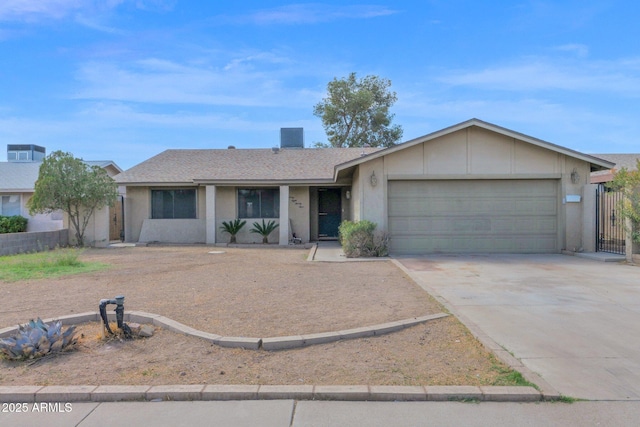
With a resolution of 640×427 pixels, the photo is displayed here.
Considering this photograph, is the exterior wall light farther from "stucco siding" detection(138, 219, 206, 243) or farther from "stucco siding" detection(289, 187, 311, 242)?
"stucco siding" detection(138, 219, 206, 243)

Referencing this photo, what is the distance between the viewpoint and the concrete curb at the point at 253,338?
4883 millimetres

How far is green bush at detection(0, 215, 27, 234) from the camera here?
19.4m

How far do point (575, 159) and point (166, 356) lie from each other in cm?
1366

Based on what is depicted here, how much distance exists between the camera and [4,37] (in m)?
12.3

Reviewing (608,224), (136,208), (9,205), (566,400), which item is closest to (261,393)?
(566,400)

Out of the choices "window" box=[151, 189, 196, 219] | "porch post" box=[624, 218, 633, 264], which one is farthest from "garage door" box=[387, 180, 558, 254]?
"window" box=[151, 189, 196, 219]

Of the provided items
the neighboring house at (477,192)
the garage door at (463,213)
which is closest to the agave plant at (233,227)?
the neighboring house at (477,192)

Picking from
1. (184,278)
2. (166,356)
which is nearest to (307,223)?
(184,278)

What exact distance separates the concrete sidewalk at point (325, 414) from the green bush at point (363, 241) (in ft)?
30.7

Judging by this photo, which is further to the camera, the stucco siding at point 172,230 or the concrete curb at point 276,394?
the stucco siding at point 172,230

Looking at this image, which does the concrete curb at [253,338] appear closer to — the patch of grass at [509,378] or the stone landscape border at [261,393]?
the stone landscape border at [261,393]

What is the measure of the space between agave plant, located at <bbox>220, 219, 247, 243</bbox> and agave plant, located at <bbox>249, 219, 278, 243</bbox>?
1.73 ft

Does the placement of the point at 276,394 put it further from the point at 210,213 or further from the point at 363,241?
the point at 210,213

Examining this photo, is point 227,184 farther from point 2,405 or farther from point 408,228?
point 2,405
